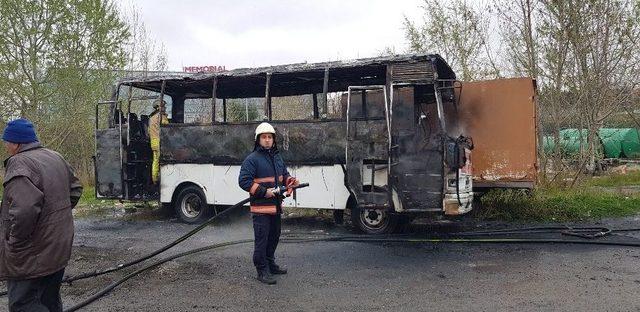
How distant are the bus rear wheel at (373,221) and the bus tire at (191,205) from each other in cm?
307

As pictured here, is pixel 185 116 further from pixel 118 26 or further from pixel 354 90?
pixel 118 26

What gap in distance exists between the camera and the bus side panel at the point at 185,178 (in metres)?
9.38

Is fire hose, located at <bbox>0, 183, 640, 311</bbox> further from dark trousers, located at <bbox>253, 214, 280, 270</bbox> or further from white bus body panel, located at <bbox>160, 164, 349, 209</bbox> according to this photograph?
dark trousers, located at <bbox>253, 214, 280, 270</bbox>

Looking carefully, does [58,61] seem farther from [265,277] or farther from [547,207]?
[547,207]

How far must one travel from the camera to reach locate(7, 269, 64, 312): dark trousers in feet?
12.3

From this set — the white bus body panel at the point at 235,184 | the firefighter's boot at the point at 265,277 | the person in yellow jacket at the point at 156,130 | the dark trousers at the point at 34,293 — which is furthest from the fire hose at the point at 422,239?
the person in yellow jacket at the point at 156,130

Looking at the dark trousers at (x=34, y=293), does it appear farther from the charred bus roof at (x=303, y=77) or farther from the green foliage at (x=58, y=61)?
the green foliage at (x=58, y=61)

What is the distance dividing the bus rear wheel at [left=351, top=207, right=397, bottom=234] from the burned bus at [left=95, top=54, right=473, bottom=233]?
2cm

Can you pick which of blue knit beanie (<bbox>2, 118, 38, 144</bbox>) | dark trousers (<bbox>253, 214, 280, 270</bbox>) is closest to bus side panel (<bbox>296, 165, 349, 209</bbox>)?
dark trousers (<bbox>253, 214, 280, 270</bbox>)

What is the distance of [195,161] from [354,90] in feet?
11.3

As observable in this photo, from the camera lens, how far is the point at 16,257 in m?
3.67

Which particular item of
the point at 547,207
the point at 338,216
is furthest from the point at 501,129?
the point at 338,216

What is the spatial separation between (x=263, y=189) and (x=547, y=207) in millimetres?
6257

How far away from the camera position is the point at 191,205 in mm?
9984
